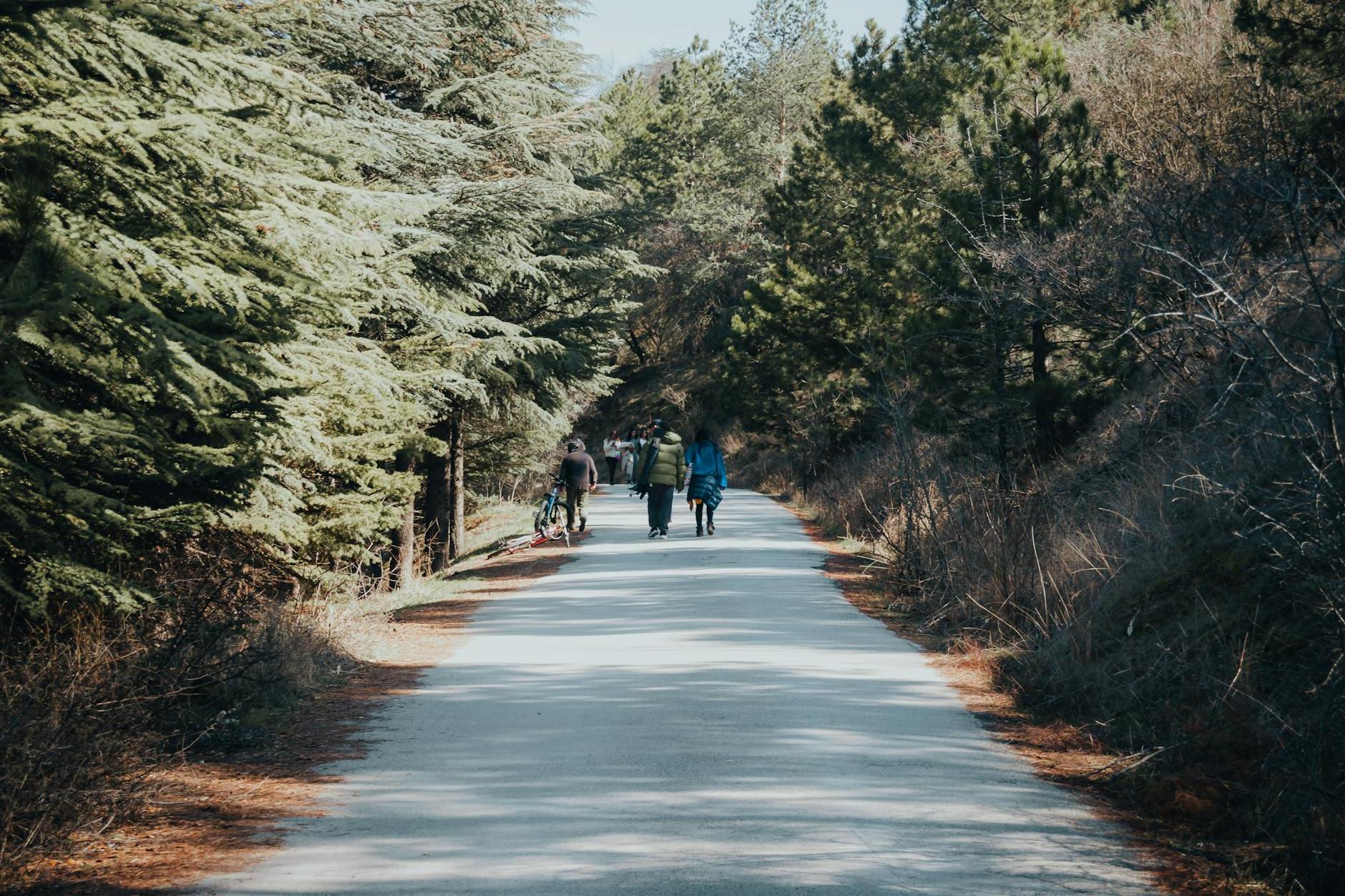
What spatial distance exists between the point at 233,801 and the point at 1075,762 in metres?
4.75

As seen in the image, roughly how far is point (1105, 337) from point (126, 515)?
10891 millimetres

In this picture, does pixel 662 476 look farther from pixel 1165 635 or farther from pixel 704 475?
pixel 1165 635

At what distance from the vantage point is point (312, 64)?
1512 centimetres

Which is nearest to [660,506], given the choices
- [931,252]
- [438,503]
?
[438,503]

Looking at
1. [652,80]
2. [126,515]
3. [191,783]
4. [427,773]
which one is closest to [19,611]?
[126,515]

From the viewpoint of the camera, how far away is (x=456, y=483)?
2611 centimetres

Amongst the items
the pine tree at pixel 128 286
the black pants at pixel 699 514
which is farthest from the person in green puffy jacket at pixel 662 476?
the pine tree at pixel 128 286

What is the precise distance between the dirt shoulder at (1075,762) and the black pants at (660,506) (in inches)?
383

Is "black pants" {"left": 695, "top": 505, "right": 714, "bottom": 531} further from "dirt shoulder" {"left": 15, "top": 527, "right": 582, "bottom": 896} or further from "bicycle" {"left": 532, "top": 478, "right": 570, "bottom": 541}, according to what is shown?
"dirt shoulder" {"left": 15, "top": 527, "right": 582, "bottom": 896}

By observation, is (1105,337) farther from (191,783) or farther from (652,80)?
(652,80)

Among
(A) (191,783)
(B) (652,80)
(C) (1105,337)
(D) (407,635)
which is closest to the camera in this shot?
(A) (191,783)

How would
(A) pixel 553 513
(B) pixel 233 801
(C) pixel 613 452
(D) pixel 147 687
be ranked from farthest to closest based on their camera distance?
1. (C) pixel 613 452
2. (A) pixel 553 513
3. (D) pixel 147 687
4. (B) pixel 233 801

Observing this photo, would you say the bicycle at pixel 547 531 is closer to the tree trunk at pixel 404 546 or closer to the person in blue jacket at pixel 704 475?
the tree trunk at pixel 404 546

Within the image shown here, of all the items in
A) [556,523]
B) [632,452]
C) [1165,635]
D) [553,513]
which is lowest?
[1165,635]
